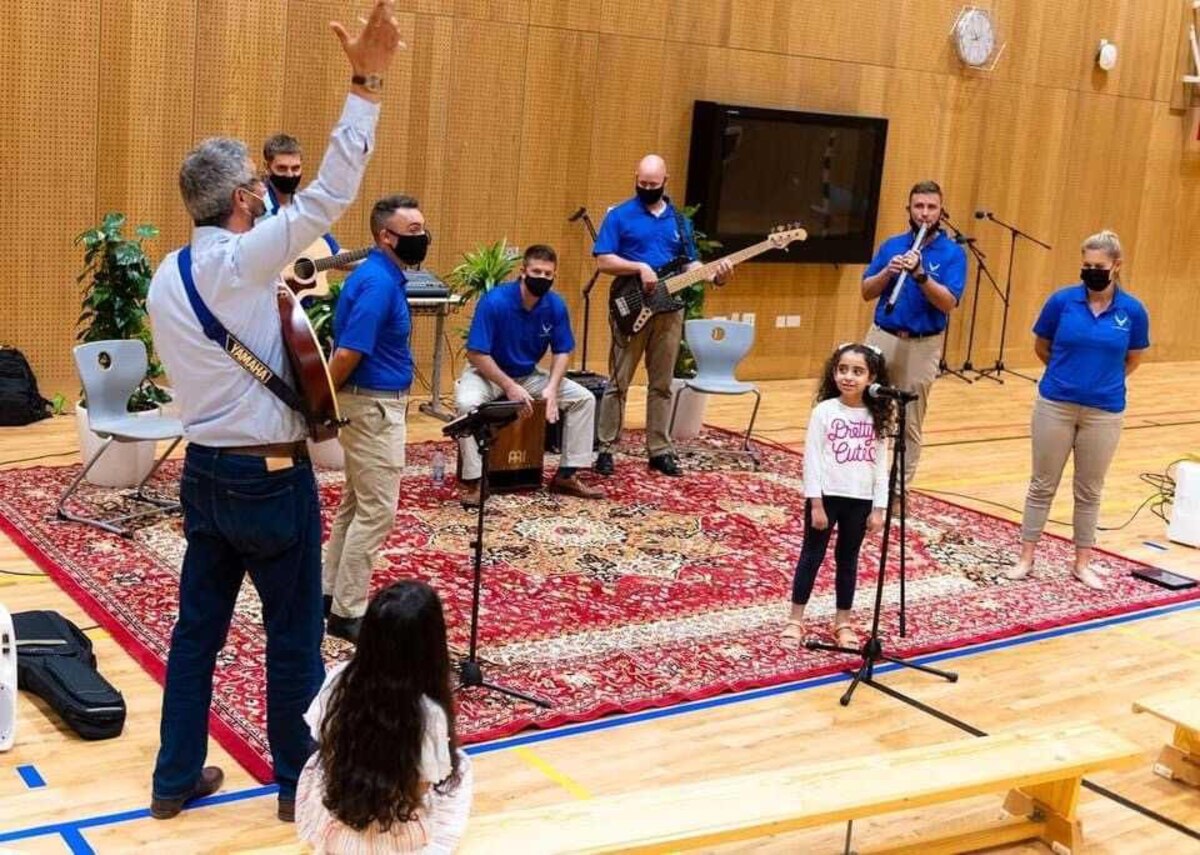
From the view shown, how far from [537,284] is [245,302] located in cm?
401

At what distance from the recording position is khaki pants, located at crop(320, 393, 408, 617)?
5734 millimetres

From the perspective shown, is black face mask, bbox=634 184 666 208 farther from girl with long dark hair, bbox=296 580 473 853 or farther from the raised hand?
girl with long dark hair, bbox=296 580 473 853

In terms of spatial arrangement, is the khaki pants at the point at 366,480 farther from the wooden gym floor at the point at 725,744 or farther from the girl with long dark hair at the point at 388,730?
the girl with long dark hair at the point at 388,730

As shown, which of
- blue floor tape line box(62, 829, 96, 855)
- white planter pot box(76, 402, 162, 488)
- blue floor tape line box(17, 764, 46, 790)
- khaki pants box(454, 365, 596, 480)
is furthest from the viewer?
khaki pants box(454, 365, 596, 480)

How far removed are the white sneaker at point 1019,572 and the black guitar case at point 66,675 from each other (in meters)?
4.22

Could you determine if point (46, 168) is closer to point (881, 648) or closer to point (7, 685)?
point (7, 685)

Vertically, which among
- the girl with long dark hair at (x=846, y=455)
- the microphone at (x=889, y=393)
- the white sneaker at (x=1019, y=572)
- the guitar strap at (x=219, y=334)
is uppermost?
the guitar strap at (x=219, y=334)

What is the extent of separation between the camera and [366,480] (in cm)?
575

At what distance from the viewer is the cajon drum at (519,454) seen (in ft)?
26.7

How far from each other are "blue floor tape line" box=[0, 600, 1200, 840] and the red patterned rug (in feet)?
0.17

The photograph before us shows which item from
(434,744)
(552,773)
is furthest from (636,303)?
(434,744)

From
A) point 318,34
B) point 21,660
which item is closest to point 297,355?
point 21,660

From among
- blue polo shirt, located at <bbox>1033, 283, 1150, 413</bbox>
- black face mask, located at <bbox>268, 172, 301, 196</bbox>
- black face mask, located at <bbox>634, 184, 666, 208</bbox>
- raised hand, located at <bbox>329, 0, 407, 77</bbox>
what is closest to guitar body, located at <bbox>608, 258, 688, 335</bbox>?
black face mask, located at <bbox>634, 184, 666, 208</bbox>

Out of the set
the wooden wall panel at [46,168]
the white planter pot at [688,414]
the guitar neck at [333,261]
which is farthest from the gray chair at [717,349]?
the wooden wall panel at [46,168]
